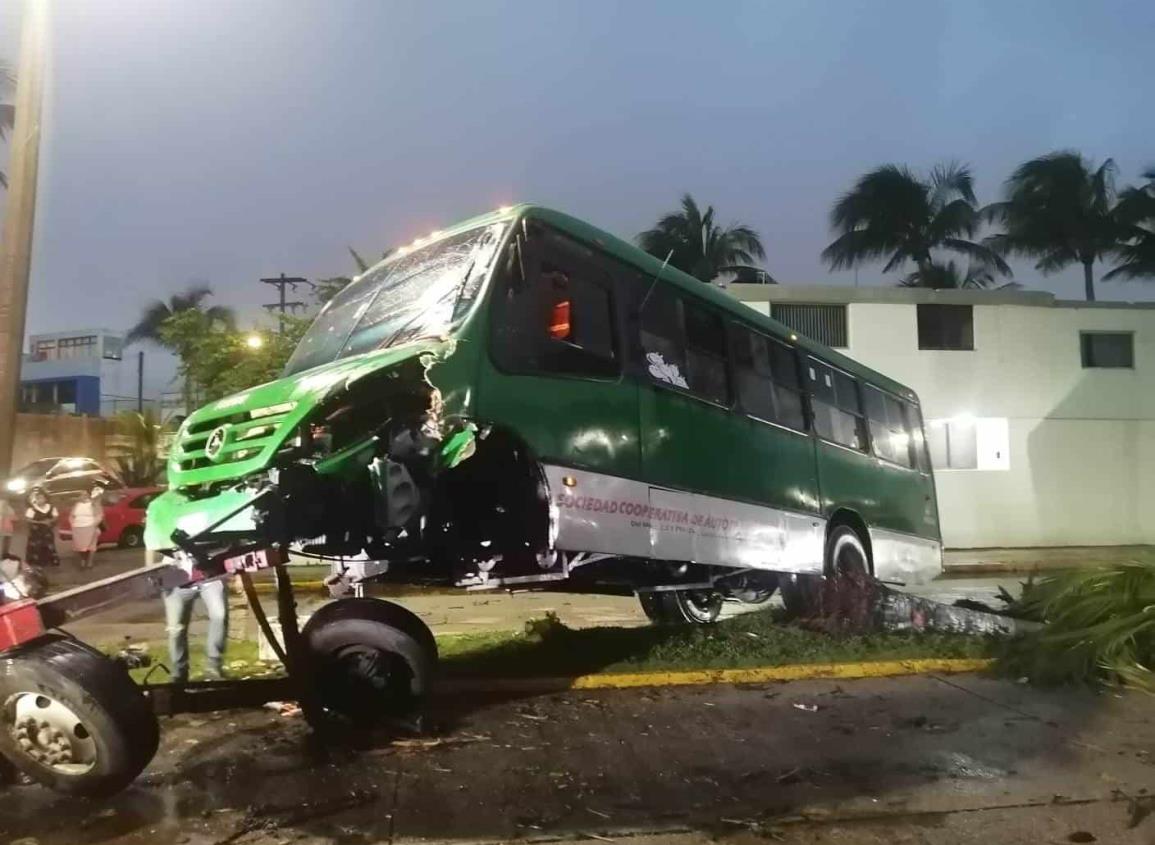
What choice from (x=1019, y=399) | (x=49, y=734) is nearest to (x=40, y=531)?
(x=49, y=734)

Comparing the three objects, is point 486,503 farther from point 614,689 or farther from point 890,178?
point 890,178

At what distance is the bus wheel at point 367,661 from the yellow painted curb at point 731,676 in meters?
1.09

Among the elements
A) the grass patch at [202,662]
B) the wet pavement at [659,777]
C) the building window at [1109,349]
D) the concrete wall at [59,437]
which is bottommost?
the wet pavement at [659,777]

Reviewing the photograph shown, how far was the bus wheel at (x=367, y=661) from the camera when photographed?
213 inches

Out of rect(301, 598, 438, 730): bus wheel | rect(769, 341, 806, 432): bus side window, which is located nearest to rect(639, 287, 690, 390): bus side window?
rect(769, 341, 806, 432): bus side window

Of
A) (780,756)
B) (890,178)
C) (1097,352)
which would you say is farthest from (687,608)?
(890,178)

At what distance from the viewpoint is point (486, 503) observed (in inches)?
220

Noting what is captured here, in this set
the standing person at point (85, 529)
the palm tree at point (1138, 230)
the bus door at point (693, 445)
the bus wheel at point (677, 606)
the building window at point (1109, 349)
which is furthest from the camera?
the palm tree at point (1138, 230)

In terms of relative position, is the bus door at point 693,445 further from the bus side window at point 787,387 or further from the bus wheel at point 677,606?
the bus wheel at point 677,606

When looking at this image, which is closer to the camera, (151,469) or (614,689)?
(614,689)

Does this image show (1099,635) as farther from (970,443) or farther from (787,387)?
(970,443)

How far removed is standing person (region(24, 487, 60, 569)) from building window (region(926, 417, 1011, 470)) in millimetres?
18013

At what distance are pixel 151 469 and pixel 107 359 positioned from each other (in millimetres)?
26482

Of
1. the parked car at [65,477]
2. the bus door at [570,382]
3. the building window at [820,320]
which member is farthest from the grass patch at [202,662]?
the building window at [820,320]
